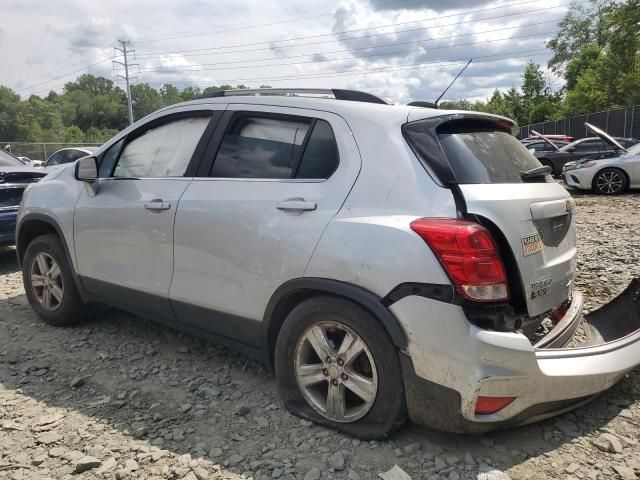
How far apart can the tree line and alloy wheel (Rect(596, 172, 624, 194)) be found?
376cm

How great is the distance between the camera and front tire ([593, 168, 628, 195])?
1213 cm

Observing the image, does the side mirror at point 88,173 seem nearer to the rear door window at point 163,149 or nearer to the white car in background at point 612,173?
the rear door window at point 163,149

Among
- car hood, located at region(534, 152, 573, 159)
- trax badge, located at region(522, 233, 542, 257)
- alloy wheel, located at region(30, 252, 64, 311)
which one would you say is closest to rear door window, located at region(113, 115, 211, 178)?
alloy wheel, located at region(30, 252, 64, 311)

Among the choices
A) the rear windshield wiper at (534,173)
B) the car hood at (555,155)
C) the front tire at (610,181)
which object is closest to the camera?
the rear windshield wiper at (534,173)

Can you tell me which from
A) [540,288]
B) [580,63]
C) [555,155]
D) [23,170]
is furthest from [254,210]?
[580,63]

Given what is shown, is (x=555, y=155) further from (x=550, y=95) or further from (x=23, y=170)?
(x=550, y=95)

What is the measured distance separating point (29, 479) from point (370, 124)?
2345mm

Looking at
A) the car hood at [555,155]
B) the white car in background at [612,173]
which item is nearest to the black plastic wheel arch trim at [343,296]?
the white car in background at [612,173]

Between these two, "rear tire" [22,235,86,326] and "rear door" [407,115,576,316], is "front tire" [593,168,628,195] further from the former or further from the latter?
"rear tire" [22,235,86,326]

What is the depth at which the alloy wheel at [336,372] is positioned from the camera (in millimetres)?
2570

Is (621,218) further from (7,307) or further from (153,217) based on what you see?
(7,307)

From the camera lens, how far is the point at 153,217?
11.1ft

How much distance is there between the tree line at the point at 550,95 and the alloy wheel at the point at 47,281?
15.3 feet

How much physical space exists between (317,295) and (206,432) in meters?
0.97
